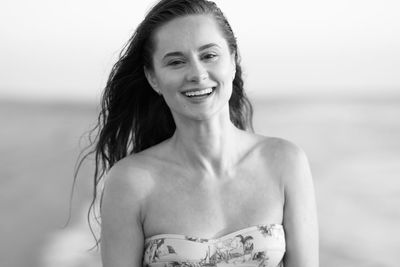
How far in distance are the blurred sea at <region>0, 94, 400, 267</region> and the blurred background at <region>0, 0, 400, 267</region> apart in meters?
0.01

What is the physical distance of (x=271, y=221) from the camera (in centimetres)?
250

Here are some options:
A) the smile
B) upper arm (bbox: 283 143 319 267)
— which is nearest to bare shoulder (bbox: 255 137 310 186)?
upper arm (bbox: 283 143 319 267)

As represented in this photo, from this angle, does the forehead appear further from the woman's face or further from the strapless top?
the strapless top

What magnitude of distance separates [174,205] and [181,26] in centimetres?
52

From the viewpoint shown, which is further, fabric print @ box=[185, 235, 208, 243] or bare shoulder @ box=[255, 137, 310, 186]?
bare shoulder @ box=[255, 137, 310, 186]

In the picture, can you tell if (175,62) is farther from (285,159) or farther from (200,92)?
(285,159)

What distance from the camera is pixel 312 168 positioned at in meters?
5.89

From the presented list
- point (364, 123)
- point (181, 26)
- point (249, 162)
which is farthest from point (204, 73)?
point (364, 123)

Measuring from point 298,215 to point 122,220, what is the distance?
1.69 feet

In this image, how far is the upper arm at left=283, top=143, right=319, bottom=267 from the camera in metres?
2.52

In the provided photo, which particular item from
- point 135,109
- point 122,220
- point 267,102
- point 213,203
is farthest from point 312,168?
point 122,220

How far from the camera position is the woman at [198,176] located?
241cm

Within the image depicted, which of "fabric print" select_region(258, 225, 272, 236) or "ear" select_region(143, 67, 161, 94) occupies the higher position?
"ear" select_region(143, 67, 161, 94)

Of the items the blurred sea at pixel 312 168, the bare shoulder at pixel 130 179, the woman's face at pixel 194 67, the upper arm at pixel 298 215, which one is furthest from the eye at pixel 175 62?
the blurred sea at pixel 312 168
